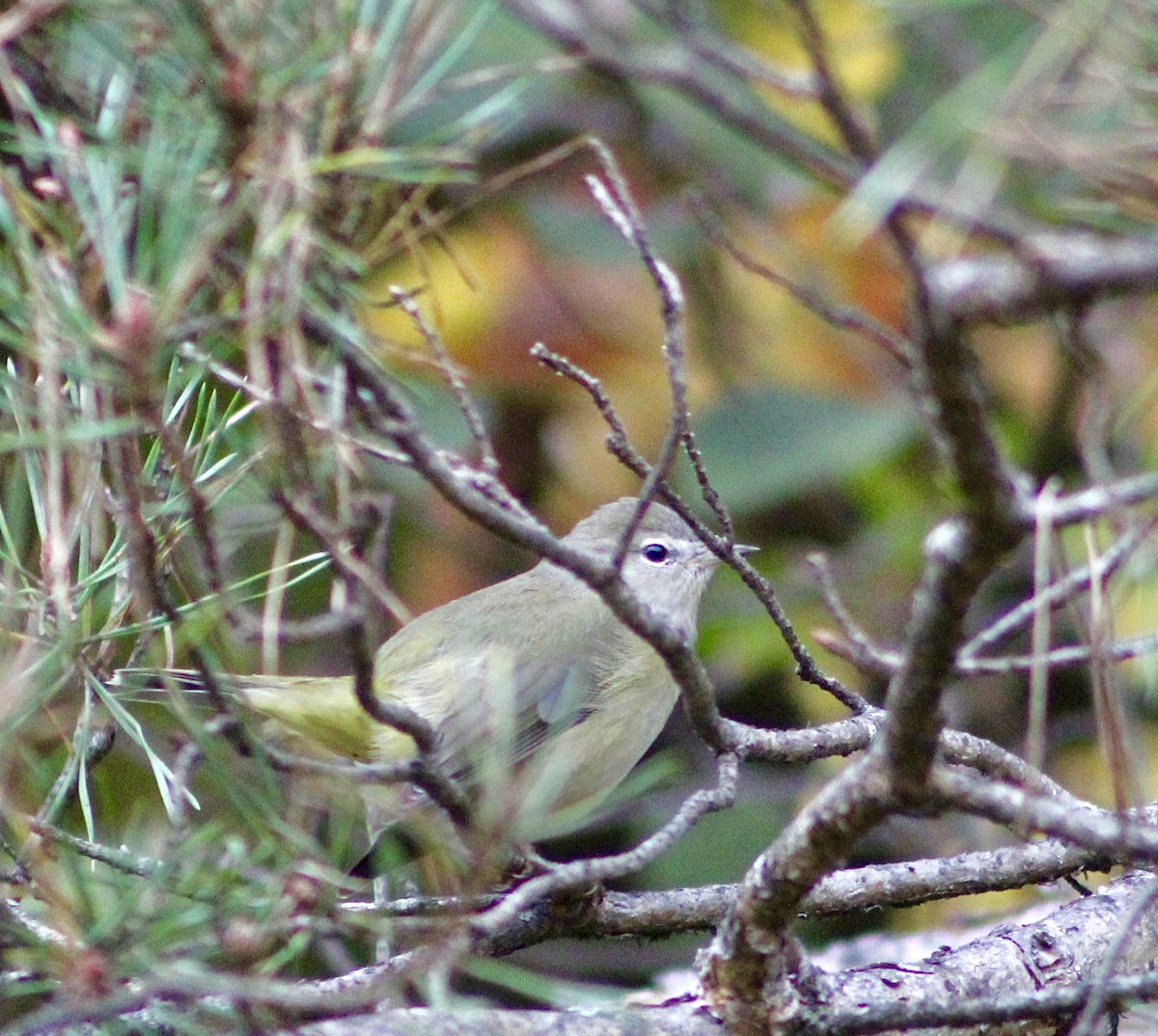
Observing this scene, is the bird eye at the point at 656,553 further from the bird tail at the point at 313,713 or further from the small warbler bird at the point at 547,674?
the bird tail at the point at 313,713

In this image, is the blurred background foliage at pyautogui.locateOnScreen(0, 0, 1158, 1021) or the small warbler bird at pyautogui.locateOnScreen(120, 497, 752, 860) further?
the small warbler bird at pyautogui.locateOnScreen(120, 497, 752, 860)

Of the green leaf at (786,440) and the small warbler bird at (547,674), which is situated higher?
the green leaf at (786,440)

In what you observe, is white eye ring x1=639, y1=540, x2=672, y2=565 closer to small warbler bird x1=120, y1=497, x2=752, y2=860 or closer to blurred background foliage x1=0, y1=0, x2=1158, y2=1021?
small warbler bird x1=120, y1=497, x2=752, y2=860

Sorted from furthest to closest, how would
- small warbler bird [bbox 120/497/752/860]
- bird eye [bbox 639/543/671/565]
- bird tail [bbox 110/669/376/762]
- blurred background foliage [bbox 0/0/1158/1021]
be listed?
bird eye [bbox 639/543/671/565] < small warbler bird [bbox 120/497/752/860] < bird tail [bbox 110/669/376/762] < blurred background foliage [bbox 0/0/1158/1021]

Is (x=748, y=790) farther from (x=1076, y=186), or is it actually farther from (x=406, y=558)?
(x=1076, y=186)

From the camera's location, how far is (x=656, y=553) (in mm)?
4633

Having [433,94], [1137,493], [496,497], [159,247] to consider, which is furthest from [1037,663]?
[433,94]

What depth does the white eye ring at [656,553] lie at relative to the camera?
4617 millimetres

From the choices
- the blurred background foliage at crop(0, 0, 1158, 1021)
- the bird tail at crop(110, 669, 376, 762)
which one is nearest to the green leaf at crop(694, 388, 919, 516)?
the blurred background foliage at crop(0, 0, 1158, 1021)

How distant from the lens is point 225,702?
5.20 feet

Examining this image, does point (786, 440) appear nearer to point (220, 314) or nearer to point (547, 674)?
point (547, 674)

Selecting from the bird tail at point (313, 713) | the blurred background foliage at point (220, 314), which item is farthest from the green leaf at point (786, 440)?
the bird tail at point (313, 713)

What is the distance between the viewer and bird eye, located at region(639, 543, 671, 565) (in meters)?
4.62

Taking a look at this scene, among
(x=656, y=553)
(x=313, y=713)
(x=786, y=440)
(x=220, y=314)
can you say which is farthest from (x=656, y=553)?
(x=220, y=314)
